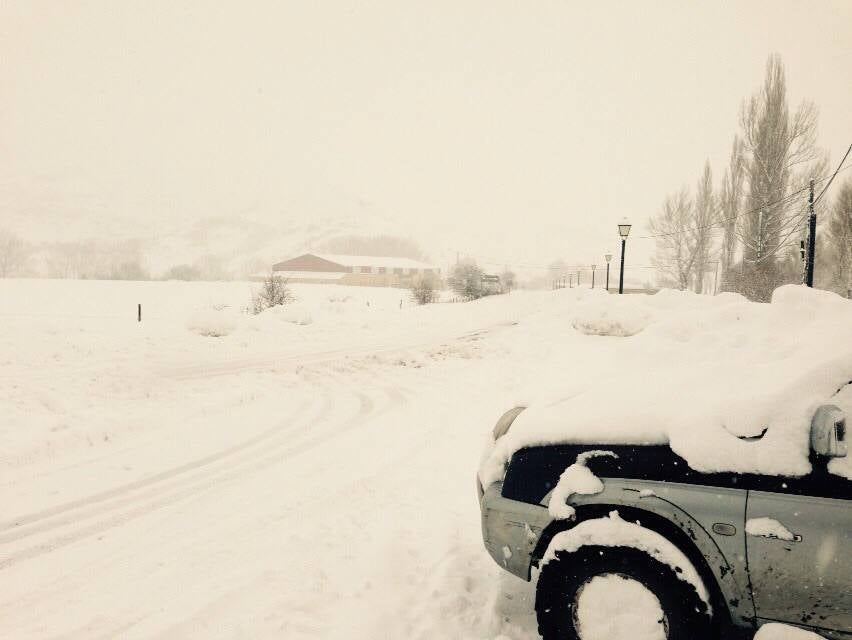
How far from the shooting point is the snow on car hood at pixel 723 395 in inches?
91.7

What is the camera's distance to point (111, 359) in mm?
13758

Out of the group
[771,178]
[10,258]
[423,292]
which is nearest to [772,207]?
[771,178]

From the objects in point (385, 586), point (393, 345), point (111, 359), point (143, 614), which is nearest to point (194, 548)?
point (143, 614)

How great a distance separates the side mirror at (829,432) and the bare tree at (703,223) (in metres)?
47.5

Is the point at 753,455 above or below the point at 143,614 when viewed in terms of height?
above

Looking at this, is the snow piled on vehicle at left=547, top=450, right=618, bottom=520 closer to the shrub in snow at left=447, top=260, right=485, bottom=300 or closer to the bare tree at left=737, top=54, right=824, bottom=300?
the bare tree at left=737, top=54, right=824, bottom=300

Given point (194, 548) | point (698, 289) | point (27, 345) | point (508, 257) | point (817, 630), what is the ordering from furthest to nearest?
point (508, 257) → point (698, 289) → point (27, 345) → point (194, 548) → point (817, 630)

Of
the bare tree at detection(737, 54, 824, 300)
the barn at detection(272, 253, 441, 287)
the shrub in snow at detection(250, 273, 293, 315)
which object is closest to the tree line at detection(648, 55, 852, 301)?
the bare tree at detection(737, 54, 824, 300)

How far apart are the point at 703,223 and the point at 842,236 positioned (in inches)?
465

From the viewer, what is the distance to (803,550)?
2178 mm

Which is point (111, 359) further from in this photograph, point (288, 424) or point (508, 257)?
point (508, 257)

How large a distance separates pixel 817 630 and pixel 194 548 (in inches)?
157

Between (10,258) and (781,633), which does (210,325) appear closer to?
(781,633)

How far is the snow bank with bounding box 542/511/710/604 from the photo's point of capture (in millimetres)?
2336
